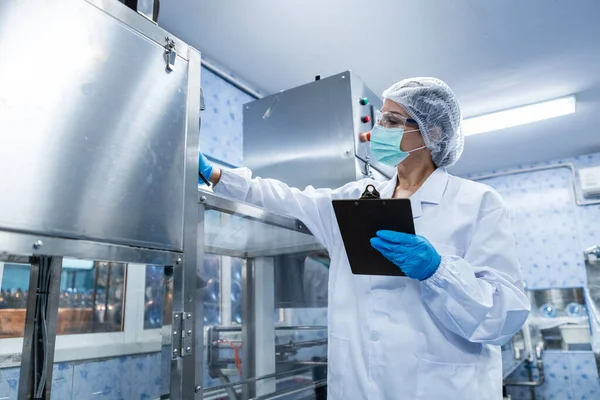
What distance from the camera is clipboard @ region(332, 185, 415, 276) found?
90 centimetres

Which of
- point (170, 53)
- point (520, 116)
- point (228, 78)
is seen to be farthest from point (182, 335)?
point (520, 116)

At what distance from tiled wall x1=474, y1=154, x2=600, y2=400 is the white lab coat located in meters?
3.42

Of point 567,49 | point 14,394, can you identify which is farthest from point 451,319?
point 567,49

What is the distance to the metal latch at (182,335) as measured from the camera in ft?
2.97

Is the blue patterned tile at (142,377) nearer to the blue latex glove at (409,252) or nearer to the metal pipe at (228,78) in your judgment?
the blue latex glove at (409,252)

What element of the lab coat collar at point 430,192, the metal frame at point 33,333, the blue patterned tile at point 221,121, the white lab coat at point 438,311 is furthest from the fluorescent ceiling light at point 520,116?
the metal frame at point 33,333

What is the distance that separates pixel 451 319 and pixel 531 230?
3684mm

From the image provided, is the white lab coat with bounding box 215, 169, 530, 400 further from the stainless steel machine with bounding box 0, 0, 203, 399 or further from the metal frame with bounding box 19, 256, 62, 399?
the metal frame with bounding box 19, 256, 62, 399

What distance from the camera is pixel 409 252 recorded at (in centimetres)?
93

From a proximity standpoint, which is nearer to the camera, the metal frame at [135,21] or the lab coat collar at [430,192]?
the metal frame at [135,21]

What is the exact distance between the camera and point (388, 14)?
6.66 ft

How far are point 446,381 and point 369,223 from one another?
0.41m

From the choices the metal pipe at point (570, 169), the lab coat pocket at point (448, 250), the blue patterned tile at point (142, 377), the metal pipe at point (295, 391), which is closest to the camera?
the lab coat pocket at point (448, 250)

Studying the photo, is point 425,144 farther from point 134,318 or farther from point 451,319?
point 134,318
